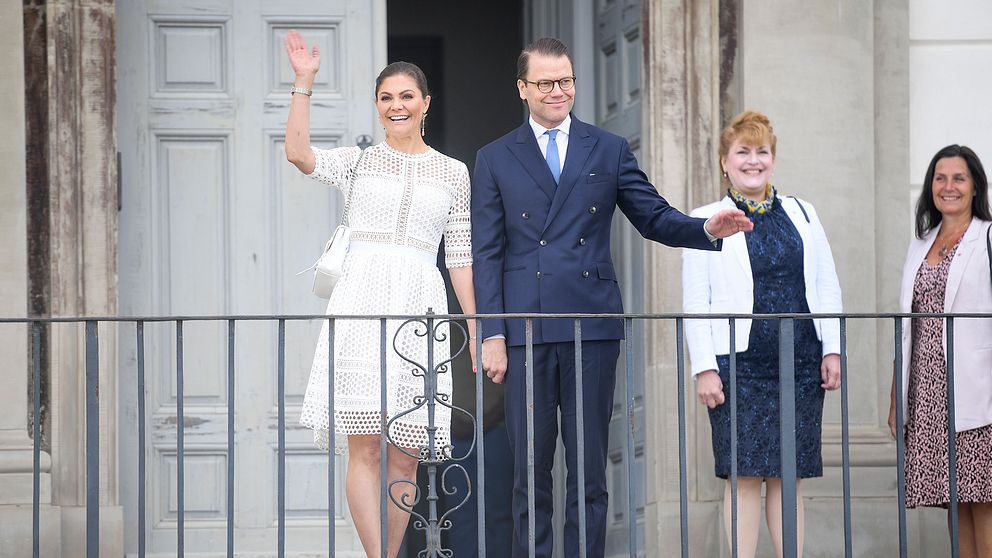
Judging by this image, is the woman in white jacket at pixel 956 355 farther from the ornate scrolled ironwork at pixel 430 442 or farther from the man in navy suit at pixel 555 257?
the ornate scrolled ironwork at pixel 430 442

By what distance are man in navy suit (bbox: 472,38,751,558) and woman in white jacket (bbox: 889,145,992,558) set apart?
1257 mm

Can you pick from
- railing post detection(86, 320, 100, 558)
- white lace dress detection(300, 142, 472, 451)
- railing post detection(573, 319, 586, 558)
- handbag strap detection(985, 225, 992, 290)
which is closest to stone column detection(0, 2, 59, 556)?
railing post detection(86, 320, 100, 558)

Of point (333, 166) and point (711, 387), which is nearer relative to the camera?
point (333, 166)

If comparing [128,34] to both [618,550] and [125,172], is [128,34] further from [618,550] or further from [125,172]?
[618,550]

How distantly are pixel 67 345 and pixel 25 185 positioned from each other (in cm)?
74

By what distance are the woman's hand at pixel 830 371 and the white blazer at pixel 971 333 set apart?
52cm

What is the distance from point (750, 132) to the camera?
5867 millimetres

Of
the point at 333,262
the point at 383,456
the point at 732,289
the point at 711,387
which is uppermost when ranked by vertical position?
the point at 333,262

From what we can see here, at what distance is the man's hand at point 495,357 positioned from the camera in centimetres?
526

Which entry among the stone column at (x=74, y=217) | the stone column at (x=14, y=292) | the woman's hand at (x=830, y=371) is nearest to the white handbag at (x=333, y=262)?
the woman's hand at (x=830, y=371)

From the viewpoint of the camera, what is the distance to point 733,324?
5219 mm

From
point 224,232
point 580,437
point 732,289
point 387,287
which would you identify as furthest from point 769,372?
point 224,232

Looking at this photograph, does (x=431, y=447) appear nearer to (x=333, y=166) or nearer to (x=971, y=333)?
(x=333, y=166)

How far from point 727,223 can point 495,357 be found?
2.94ft
